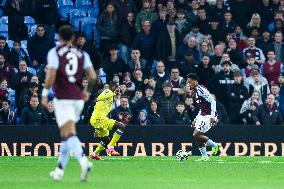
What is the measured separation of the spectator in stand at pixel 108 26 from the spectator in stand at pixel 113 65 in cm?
110

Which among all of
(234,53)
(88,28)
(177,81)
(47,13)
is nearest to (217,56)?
(234,53)

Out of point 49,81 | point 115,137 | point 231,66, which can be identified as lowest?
point 115,137

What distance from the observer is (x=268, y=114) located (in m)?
27.2

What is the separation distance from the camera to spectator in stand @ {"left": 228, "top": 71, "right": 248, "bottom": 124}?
89.7 feet

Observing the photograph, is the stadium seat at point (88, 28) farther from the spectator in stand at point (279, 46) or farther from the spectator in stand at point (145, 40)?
the spectator in stand at point (279, 46)

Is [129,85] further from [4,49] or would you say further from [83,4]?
[83,4]

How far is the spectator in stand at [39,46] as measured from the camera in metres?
28.1

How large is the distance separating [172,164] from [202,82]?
654 centimetres

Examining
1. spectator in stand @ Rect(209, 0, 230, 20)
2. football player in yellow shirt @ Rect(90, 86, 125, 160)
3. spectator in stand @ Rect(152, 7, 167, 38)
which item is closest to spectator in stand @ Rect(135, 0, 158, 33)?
spectator in stand @ Rect(152, 7, 167, 38)

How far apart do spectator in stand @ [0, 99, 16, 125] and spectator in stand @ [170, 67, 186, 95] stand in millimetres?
4140

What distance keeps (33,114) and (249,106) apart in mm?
5512

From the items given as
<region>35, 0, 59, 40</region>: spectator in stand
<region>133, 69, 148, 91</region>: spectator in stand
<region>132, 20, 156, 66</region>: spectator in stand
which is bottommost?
<region>133, 69, 148, 91</region>: spectator in stand

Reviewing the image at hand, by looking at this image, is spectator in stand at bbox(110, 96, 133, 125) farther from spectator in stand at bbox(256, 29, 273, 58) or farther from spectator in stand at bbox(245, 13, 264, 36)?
spectator in stand at bbox(245, 13, 264, 36)

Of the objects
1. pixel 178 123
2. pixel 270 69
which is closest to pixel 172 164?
pixel 178 123
